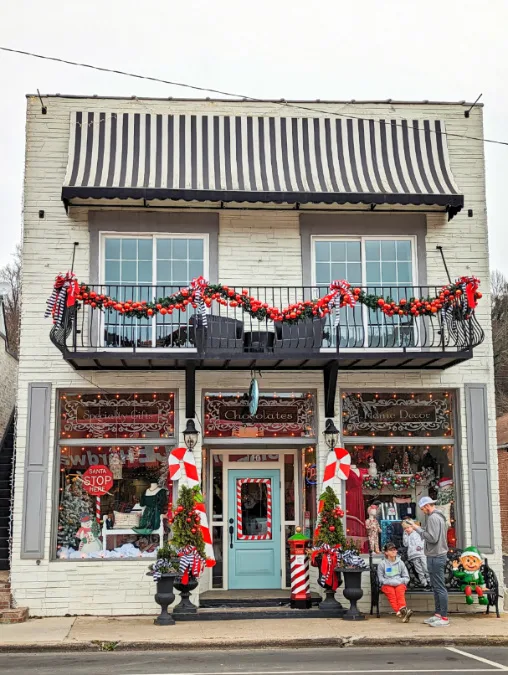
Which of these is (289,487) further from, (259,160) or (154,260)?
(259,160)

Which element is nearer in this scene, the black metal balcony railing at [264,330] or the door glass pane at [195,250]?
the black metal balcony railing at [264,330]

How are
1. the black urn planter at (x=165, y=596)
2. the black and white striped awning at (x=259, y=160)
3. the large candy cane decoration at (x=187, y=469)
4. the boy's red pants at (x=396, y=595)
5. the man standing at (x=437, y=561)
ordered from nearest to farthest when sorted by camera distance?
the man standing at (x=437, y=561), the black urn planter at (x=165, y=596), the boy's red pants at (x=396, y=595), the large candy cane decoration at (x=187, y=469), the black and white striped awning at (x=259, y=160)

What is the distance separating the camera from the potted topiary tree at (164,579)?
12477 millimetres

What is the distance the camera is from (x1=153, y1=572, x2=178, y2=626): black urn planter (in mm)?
12461

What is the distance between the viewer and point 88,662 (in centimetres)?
1012

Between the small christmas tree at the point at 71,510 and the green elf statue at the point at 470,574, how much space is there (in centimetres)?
581

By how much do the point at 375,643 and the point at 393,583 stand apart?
5.63ft

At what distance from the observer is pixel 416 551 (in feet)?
43.6

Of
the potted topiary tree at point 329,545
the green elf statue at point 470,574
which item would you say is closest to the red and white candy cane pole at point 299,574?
the potted topiary tree at point 329,545

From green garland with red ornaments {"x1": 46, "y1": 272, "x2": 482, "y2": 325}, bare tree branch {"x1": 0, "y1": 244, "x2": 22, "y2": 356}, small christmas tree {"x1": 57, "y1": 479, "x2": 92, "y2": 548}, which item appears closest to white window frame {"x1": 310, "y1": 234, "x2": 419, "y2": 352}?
green garland with red ornaments {"x1": 46, "y1": 272, "x2": 482, "y2": 325}

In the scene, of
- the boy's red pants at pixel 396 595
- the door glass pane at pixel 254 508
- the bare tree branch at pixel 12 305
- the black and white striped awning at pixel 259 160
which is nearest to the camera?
the boy's red pants at pixel 396 595

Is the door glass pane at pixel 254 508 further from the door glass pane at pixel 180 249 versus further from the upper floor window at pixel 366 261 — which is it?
the door glass pane at pixel 180 249

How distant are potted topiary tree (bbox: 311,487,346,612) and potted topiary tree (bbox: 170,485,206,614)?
175 centimetres

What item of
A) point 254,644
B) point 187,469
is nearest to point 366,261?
point 187,469
